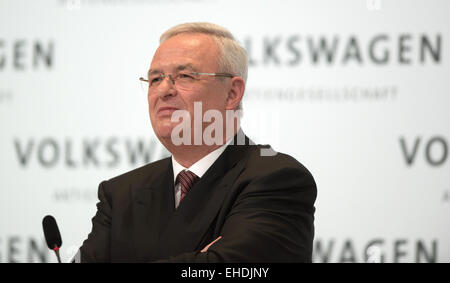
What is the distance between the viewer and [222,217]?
6.86ft

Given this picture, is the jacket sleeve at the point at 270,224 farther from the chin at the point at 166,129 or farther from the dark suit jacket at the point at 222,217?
the chin at the point at 166,129

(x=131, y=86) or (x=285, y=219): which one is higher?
(x=131, y=86)

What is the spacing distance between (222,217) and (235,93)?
605mm

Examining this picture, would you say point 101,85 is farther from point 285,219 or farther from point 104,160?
point 285,219

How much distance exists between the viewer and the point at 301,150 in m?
3.82

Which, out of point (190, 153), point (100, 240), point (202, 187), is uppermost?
point (190, 153)

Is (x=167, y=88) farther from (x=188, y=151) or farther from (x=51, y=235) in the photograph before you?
(x=51, y=235)

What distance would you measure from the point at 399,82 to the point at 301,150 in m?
0.82

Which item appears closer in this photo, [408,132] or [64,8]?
[408,132]

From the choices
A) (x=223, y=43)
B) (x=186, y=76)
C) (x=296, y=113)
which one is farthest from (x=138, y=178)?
(x=296, y=113)

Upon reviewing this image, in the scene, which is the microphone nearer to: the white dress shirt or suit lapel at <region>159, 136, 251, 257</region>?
suit lapel at <region>159, 136, 251, 257</region>

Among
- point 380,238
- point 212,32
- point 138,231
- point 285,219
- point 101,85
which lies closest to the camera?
point 285,219

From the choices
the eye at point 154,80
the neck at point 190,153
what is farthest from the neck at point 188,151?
the eye at point 154,80

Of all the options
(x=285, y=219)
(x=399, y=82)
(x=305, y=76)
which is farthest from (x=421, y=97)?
(x=285, y=219)
